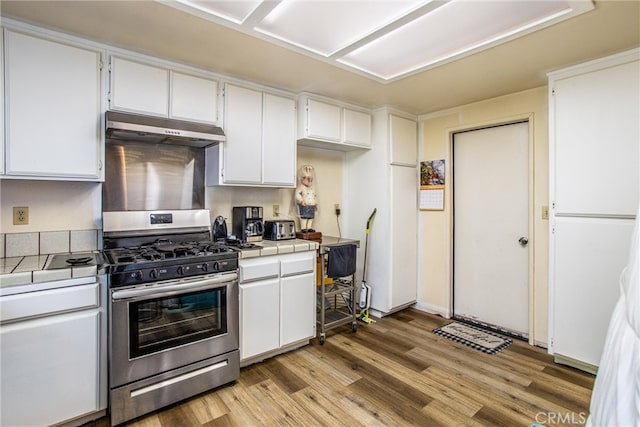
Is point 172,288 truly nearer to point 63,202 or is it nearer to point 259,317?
point 259,317

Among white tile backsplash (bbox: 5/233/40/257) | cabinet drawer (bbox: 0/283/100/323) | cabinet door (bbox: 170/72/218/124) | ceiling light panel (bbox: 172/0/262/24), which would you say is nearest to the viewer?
cabinet drawer (bbox: 0/283/100/323)

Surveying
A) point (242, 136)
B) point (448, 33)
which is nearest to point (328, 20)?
point (448, 33)

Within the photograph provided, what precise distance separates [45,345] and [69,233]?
2.80 feet

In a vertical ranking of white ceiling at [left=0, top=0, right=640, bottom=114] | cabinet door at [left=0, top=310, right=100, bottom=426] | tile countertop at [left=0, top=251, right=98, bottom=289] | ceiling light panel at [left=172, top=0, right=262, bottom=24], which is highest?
ceiling light panel at [left=172, top=0, right=262, bottom=24]

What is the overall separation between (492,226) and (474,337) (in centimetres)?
113

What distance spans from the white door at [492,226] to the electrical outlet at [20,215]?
380 cm

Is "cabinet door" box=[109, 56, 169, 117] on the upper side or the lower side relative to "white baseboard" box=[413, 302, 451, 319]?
upper

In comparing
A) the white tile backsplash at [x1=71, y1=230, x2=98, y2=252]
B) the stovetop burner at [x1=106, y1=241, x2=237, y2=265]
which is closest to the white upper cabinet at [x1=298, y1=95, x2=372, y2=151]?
the stovetop burner at [x1=106, y1=241, x2=237, y2=265]

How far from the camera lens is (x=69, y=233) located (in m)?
2.31

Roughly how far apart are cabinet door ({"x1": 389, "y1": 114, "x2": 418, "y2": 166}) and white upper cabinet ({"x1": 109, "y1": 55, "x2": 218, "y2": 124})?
1.92m

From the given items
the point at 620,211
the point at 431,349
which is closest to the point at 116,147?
the point at 431,349

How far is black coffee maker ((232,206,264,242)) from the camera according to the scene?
2.95 metres

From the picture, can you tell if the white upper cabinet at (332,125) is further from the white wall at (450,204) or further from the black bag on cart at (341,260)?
the black bag on cart at (341,260)

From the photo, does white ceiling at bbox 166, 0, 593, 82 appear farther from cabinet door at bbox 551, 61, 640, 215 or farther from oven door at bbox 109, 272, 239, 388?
oven door at bbox 109, 272, 239, 388
